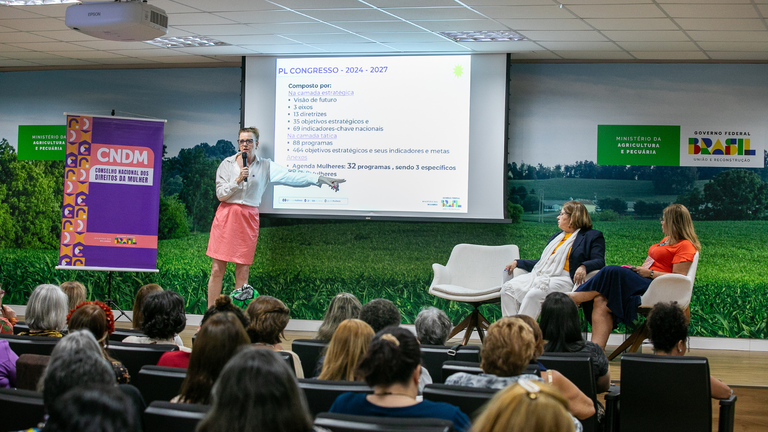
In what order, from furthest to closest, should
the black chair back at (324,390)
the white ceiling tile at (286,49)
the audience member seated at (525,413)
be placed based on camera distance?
the white ceiling tile at (286,49), the black chair back at (324,390), the audience member seated at (525,413)

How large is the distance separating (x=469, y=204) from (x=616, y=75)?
192 centimetres

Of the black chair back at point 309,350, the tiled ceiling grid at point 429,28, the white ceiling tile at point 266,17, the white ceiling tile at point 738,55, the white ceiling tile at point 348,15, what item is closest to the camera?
the black chair back at point 309,350

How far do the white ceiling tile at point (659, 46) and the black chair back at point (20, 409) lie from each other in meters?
5.47

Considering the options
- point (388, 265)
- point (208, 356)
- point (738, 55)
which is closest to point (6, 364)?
point (208, 356)

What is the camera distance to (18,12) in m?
5.61

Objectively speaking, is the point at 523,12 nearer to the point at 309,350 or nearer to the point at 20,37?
the point at 309,350

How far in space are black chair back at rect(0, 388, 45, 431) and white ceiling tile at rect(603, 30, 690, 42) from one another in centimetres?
507

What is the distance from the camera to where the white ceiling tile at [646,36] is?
18.6ft

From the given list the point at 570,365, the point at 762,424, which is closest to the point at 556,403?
the point at 570,365

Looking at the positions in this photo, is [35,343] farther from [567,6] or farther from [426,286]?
[426,286]

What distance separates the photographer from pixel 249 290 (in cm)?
557

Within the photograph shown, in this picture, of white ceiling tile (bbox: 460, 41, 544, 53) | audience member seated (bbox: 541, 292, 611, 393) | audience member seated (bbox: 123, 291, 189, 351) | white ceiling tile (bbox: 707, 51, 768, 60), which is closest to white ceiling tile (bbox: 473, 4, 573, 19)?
white ceiling tile (bbox: 460, 41, 544, 53)

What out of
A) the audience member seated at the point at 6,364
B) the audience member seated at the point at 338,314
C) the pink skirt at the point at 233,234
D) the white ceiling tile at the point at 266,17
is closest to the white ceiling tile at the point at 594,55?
the white ceiling tile at the point at 266,17

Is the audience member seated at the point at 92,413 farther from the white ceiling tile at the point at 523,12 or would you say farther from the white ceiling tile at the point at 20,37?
the white ceiling tile at the point at 20,37
